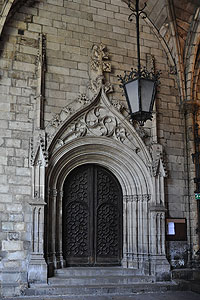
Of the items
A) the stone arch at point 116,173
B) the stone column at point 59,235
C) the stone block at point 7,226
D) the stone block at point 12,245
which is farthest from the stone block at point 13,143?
the stone block at point 12,245

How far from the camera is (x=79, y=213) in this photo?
7953mm

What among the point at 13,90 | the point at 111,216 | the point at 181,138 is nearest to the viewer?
the point at 13,90

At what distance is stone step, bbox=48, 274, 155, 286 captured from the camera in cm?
704

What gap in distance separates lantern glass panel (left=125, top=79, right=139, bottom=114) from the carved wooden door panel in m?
3.07

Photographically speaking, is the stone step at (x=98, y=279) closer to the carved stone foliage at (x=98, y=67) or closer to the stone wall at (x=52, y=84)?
the stone wall at (x=52, y=84)

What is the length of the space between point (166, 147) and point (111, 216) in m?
1.87

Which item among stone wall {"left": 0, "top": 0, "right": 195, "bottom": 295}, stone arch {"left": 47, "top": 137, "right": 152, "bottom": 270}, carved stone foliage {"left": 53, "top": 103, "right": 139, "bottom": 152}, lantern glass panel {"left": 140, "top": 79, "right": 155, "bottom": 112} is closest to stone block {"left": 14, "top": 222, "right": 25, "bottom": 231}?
stone wall {"left": 0, "top": 0, "right": 195, "bottom": 295}

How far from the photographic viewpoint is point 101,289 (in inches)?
279

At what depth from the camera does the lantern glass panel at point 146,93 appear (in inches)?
207

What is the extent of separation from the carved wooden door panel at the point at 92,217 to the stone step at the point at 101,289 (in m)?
0.78

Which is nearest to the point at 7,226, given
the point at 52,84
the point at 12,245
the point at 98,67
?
the point at 12,245

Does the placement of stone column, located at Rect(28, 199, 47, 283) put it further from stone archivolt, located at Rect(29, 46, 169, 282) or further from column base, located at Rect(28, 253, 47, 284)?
stone archivolt, located at Rect(29, 46, 169, 282)

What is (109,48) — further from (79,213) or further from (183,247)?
(183,247)

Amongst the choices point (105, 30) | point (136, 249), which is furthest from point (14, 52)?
point (136, 249)
